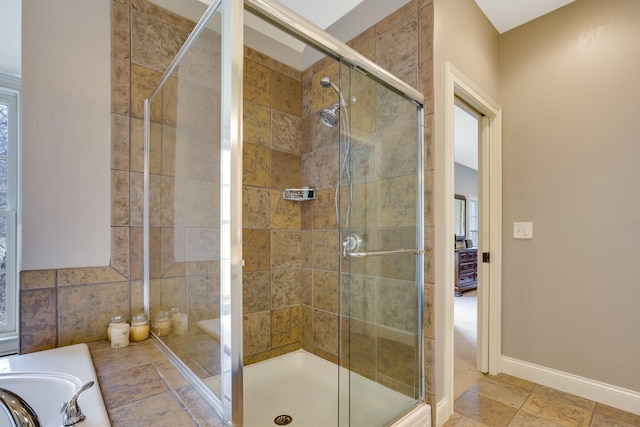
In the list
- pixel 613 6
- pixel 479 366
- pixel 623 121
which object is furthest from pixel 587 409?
pixel 613 6

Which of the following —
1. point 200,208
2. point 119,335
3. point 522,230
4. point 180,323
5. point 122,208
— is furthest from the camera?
point 522,230

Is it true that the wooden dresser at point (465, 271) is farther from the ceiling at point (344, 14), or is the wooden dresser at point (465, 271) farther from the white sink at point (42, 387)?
the white sink at point (42, 387)

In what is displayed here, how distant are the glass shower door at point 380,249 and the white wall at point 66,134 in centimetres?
131

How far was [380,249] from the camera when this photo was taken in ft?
5.06

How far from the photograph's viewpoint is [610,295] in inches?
69.4

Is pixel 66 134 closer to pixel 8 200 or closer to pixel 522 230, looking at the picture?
pixel 8 200

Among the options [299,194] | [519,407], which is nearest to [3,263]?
[299,194]

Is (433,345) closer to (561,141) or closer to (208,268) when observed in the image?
(208,268)

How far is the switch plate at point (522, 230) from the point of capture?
2074 millimetres

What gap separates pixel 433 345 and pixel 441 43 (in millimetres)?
1694

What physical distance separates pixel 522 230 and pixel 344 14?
2061 mm

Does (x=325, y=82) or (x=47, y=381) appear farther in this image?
(x=325, y=82)

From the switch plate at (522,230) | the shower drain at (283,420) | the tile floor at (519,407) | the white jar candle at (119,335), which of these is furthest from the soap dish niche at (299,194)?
the tile floor at (519,407)

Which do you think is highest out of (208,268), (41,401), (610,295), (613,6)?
(613,6)
